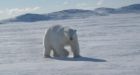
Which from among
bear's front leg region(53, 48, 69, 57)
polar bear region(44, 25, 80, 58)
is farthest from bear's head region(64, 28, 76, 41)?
bear's front leg region(53, 48, 69, 57)

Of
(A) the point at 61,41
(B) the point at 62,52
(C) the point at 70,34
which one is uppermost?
(C) the point at 70,34

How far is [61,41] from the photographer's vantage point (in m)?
8.48

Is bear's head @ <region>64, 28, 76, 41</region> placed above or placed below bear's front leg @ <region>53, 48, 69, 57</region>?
above

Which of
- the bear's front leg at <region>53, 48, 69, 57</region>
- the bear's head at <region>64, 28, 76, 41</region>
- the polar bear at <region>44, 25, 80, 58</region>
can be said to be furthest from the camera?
the bear's front leg at <region>53, 48, 69, 57</region>

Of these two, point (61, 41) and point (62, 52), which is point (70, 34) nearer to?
point (61, 41)

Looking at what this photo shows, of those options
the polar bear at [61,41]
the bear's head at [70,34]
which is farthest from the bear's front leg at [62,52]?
the bear's head at [70,34]

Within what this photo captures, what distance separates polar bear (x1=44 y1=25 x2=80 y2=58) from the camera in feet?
26.6

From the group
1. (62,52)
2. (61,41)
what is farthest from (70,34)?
(62,52)

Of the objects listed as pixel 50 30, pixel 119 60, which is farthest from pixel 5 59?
pixel 119 60

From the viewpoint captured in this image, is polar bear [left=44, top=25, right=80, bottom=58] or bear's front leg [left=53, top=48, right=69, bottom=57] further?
bear's front leg [left=53, top=48, right=69, bottom=57]

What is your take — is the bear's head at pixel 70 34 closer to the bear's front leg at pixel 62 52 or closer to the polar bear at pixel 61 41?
the polar bear at pixel 61 41

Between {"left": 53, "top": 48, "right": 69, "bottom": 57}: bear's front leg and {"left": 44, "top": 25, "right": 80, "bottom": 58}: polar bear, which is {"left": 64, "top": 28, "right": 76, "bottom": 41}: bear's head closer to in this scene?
{"left": 44, "top": 25, "right": 80, "bottom": 58}: polar bear

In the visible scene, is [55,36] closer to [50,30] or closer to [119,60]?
[50,30]

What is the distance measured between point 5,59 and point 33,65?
5.23 ft
